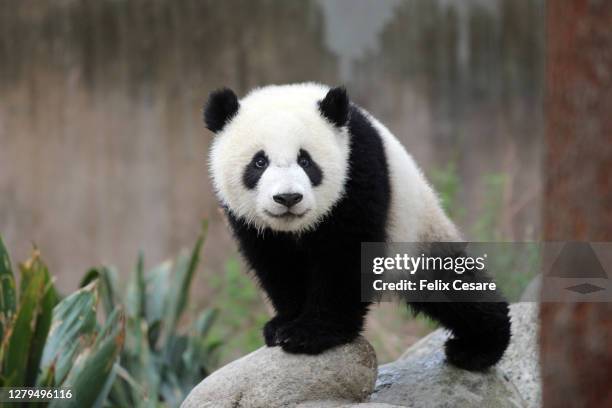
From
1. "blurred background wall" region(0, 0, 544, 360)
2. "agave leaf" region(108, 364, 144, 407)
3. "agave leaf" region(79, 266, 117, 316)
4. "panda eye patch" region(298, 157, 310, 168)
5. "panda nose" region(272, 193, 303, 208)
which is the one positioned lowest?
"agave leaf" region(108, 364, 144, 407)

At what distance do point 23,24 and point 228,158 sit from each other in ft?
18.4

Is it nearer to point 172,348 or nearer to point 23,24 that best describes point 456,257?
point 172,348

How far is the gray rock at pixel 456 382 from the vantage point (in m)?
4.19

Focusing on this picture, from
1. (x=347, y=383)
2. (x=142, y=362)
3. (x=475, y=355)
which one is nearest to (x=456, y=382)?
(x=475, y=355)

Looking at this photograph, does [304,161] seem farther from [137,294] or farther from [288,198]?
[137,294]

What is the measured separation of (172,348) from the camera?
20.4ft

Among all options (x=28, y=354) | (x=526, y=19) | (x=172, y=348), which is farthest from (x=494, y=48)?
(x=28, y=354)

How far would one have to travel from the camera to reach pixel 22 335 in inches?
182

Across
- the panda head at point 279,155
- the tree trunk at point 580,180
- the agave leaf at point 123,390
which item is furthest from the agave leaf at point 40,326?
the tree trunk at point 580,180

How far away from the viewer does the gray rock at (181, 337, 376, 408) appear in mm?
3756

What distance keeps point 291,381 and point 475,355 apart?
102cm

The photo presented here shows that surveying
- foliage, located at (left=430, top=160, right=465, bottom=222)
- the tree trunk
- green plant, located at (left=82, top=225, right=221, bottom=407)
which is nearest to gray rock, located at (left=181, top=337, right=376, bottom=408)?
the tree trunk

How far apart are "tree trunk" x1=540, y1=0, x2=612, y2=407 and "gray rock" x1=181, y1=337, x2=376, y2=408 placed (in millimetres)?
1447

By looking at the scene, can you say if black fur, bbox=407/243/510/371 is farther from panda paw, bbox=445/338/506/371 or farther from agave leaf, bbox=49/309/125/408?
agave leaf, bbox=49/309/125/408
